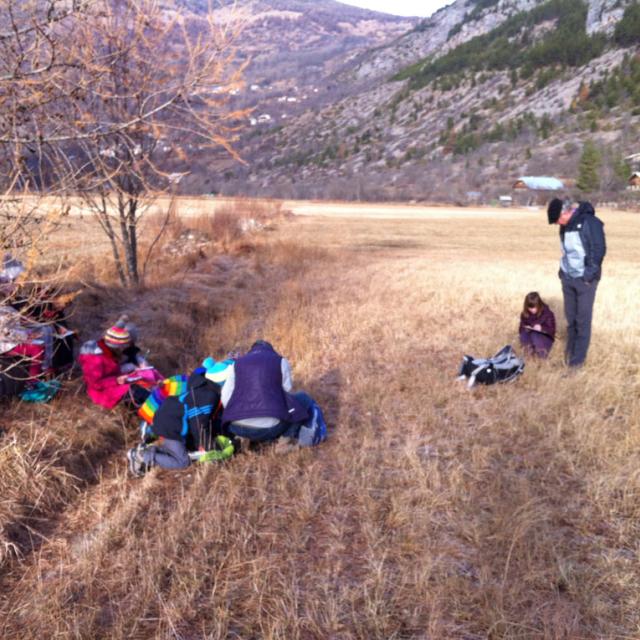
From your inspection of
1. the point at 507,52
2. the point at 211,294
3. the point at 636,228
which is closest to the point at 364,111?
the point at 507,52

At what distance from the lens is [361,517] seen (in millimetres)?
3691

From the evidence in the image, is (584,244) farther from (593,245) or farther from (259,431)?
(259,431)

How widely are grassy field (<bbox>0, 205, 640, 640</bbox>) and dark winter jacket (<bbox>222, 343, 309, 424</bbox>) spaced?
41 cm

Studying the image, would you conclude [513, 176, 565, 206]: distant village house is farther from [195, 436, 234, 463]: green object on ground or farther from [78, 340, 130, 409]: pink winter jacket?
[195, 436, 234, 463]: green object on ground

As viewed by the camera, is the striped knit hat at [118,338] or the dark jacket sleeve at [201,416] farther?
the striped knit hat at [118,338]

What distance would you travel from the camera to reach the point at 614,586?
3020 millimetres

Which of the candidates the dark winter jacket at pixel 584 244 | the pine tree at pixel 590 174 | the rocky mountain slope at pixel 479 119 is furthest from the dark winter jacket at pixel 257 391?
the pine tree at pixel 590 174

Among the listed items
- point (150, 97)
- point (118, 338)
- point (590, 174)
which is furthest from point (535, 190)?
point (150, 97)

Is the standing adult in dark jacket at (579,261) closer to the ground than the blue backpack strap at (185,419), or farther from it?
farther from it

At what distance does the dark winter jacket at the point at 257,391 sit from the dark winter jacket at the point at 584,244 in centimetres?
375

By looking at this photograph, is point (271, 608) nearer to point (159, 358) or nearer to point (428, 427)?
Answer: point (428, 427)

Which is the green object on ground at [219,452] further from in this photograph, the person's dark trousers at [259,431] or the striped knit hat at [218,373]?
the striped knit hat at [218,373]

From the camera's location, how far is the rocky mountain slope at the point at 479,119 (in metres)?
90.9

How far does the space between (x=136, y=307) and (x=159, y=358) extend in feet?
8.23
